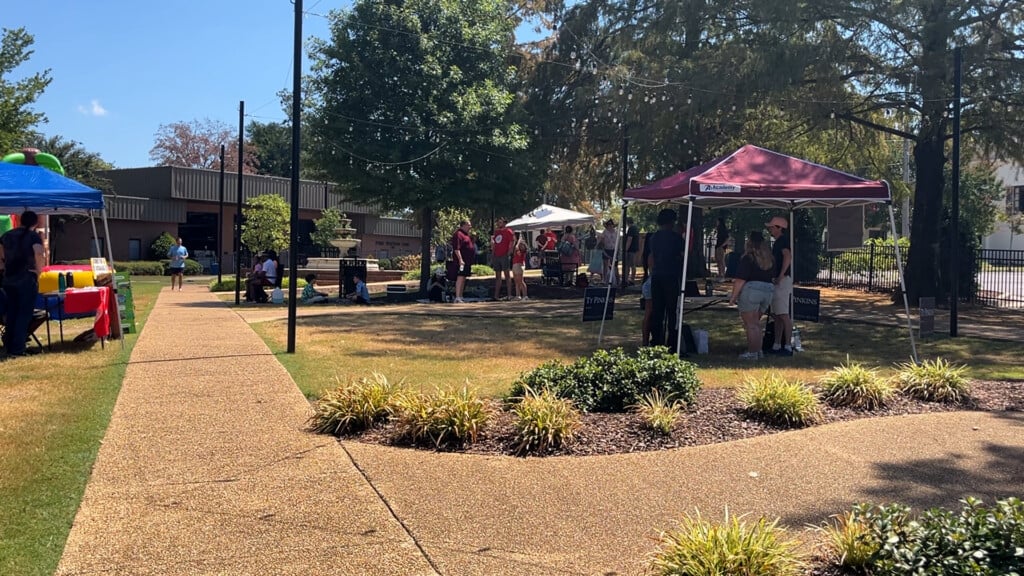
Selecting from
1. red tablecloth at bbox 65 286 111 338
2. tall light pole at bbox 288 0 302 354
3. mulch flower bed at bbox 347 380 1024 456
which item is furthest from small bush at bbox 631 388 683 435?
red tablecloth at bbox 65 286 111 338

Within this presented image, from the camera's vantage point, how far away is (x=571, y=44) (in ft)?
79.6

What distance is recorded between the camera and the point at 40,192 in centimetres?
1040

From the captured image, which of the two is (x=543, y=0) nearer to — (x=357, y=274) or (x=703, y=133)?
(x=703, y=133)

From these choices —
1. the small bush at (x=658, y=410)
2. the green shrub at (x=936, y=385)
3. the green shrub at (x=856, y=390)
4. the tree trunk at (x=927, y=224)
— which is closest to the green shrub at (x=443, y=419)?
the small bush at (x=658, y=410)

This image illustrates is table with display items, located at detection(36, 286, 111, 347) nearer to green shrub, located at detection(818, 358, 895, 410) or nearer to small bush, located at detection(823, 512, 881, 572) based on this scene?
green shrub, located at detection(818, 358, 895, 410)

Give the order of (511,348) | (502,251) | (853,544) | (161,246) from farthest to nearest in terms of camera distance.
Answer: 1. (161,246)
2. (502,251)
3. (511,348)
4. (853,544)

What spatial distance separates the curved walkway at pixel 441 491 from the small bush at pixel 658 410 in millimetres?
371

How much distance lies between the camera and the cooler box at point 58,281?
10.9 metres

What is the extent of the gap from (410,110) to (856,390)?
49.2 feet

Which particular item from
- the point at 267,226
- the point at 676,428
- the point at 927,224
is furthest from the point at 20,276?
the point at 267,226

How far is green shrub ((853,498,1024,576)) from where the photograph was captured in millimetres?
3422

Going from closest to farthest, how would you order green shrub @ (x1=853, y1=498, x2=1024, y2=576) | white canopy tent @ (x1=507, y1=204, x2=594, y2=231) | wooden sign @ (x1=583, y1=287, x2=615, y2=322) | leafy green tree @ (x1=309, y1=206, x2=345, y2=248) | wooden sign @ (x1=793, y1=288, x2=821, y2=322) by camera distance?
green shrub @ (x1=853, y1=498, x2=1024, y2=576), wooden sign @ (x1=793, y1=288, x2=821, y2=322), wooden sign @ (x1=583, y1=287, x2=615, y2=322), white canopy tent @ (x1=507, y1=204, x2=594, y2=231), leafy green tree @ (x1=309, y1=206, x2=345, y2=248)

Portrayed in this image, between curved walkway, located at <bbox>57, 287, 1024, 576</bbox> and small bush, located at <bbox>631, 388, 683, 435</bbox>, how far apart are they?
371 millimetres

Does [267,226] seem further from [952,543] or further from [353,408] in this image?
[952,543]
